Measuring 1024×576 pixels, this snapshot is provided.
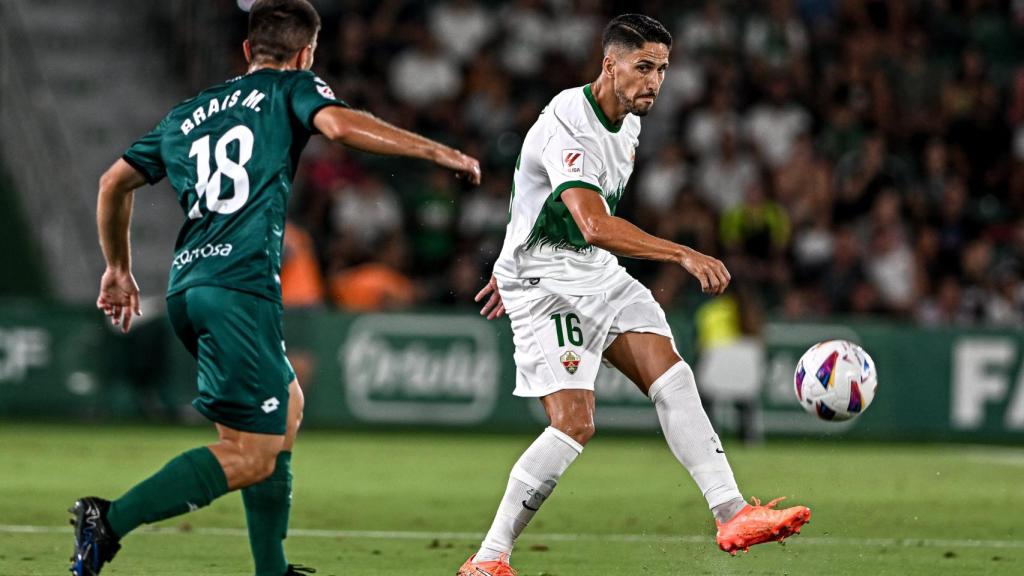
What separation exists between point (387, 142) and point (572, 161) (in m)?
1.24

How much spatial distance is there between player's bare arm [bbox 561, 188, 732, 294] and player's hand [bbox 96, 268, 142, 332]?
72.2 inches

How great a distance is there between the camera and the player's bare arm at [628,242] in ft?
20.5

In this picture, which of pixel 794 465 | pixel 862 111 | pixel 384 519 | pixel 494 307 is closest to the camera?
pixel 494 307

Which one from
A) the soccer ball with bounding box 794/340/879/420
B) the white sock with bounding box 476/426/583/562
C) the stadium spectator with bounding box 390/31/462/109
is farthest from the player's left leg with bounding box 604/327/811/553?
the stadium spectator with bounding box 390/31/462/109

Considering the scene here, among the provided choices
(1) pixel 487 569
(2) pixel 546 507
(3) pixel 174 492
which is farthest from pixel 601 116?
(2) pixel 546 507

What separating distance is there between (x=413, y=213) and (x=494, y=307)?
11567 mm

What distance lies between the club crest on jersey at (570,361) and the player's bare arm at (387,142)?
134cm

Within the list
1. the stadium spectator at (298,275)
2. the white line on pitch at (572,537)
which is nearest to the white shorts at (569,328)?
the white line on pitch at (572,537)

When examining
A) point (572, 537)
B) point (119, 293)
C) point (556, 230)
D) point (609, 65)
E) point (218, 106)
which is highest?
point (609, 65)

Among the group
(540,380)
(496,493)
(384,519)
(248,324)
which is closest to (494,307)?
(540,380)

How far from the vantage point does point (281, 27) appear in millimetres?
6066

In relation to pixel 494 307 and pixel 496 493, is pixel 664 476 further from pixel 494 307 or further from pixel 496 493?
pixel 494 307

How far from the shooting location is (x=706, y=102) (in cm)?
1980

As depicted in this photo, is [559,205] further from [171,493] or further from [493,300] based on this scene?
[171,493]
